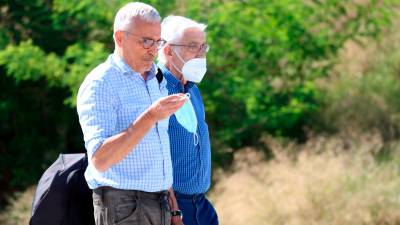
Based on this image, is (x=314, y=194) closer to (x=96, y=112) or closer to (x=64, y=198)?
(x=64, y=198)

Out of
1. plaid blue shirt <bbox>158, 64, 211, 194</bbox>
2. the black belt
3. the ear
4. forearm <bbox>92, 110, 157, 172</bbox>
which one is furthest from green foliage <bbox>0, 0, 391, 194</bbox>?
forearm <bbox>92, 110, 157, 172</bbox>

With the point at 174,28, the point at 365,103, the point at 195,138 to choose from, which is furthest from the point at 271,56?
the point at 195,138

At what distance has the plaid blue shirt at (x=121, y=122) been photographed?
3.11 m

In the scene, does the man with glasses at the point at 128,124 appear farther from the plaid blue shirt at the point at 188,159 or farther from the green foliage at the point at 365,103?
the green foliage at the point at 365,103

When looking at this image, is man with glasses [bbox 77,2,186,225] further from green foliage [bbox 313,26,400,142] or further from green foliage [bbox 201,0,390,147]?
green foliage [bbox 313,26,400,142]

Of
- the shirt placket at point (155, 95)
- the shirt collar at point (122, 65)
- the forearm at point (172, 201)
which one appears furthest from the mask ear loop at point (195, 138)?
the shirt collar at point (122, 65)

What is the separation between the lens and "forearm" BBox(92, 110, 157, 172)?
300 cm

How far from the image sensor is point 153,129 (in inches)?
129

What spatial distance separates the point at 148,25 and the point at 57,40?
525 cm

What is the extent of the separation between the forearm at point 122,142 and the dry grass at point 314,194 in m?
3.50

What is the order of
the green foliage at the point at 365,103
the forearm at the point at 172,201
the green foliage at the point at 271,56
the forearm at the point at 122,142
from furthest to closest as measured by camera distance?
the green foliage at the point at 365,103, the green foliage at the point at 271,56, the forearm at the point at 172,201, the forearm at the point at 122,142

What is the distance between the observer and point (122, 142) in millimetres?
2998

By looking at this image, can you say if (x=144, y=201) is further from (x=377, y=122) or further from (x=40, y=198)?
(x=377, y=122)

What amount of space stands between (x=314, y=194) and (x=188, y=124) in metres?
2.84
